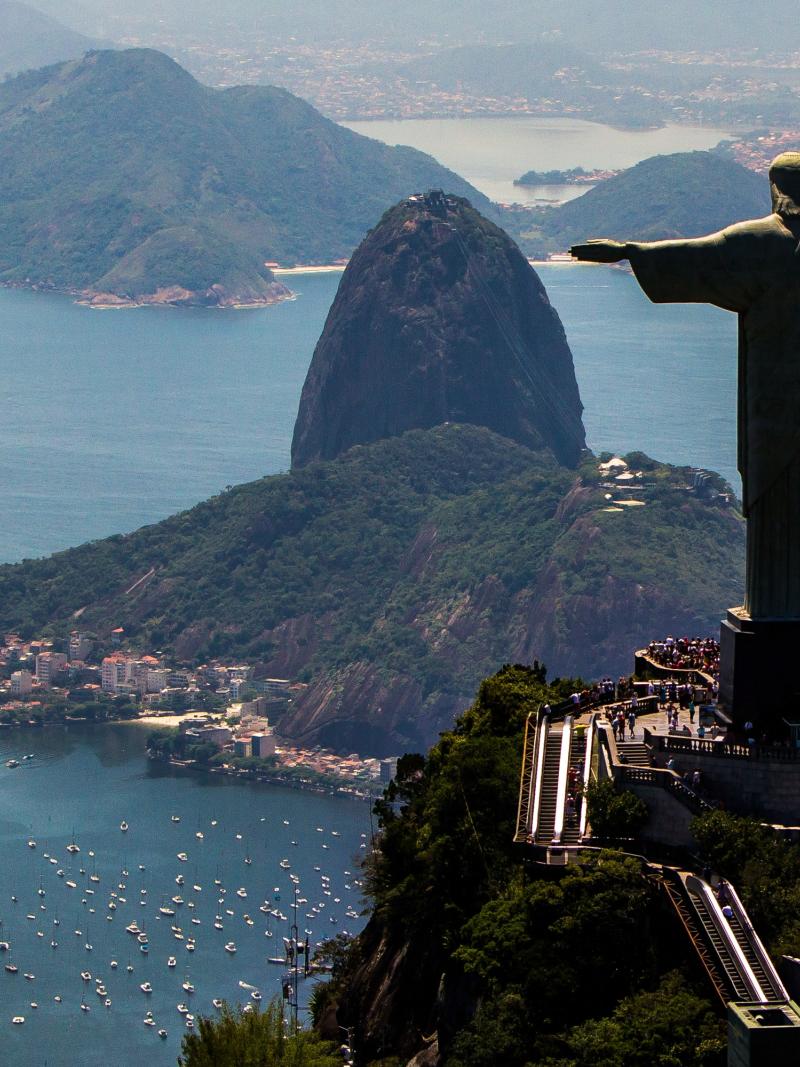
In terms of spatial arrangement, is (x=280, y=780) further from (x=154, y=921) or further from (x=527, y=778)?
(x=527, y=778)

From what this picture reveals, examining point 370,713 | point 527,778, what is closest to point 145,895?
point 370,713

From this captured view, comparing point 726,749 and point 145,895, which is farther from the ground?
point 726,749

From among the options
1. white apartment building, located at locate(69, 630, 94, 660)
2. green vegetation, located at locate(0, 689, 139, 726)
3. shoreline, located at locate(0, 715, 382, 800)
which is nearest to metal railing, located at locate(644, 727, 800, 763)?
shoreline, located at locate(0, 715, 382, 800)

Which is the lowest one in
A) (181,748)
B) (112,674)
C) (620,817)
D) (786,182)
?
(181,748)

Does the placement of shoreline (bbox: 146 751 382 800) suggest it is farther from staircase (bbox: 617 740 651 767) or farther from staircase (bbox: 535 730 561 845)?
staircase (bbox: 617 740 651 767)

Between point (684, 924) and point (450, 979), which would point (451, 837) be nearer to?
point (450, 979)

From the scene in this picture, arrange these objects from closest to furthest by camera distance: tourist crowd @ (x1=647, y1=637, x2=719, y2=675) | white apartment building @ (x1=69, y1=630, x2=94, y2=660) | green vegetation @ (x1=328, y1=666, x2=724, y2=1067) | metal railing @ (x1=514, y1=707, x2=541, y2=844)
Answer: green vegetation @ (x1=328, y1=666, x2=724, y2=1067) → metal railing @ (x1=514, y1=707, x2=541, y2=844) → tourist crowd @ (x1=647, y1=637, x2=719, y2=675) → white apartment building @ (x1=69, y1=630, x2=94, y2=660)
